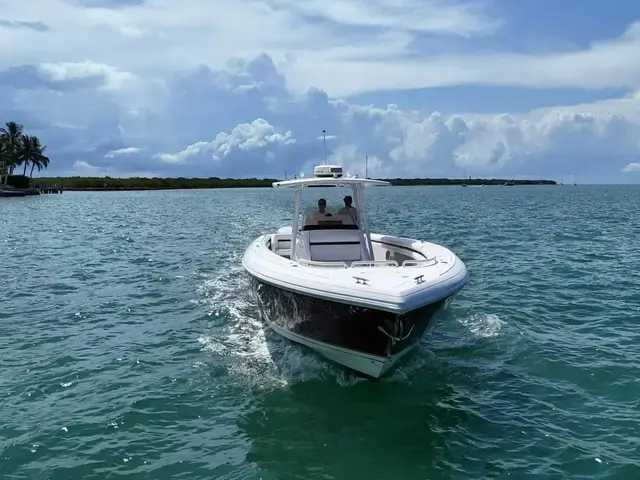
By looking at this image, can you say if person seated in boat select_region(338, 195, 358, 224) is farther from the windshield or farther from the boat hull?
the boat hull

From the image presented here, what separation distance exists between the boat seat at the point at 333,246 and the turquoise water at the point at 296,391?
6.44 ft

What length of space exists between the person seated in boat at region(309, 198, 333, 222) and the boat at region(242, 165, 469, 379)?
0.03m

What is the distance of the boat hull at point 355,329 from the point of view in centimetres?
876

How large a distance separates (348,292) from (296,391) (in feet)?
6.10

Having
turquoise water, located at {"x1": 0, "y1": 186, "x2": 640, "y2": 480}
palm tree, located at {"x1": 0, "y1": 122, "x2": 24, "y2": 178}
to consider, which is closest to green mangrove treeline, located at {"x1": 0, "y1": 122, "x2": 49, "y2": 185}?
palm tree, located at {"x1": 0, "y1": 122, "x2": 24, "y2": 178}

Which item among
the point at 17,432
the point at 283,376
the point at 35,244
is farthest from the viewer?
the point at 35,244

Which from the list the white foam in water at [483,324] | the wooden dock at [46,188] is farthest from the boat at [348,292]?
the wooden dock at [46,188]

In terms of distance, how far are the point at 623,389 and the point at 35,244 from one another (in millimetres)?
25864

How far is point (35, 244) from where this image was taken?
2823 cm

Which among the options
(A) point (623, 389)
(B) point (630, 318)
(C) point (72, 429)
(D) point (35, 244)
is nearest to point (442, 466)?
(A) point (623, 389)

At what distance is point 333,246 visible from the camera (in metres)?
12.5

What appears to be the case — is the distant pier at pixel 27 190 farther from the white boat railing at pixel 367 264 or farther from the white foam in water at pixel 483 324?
the white boat railing at pixel 367 264

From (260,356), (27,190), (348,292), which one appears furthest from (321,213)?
(27,190)

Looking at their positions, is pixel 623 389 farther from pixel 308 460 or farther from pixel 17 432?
pixel 17 432
